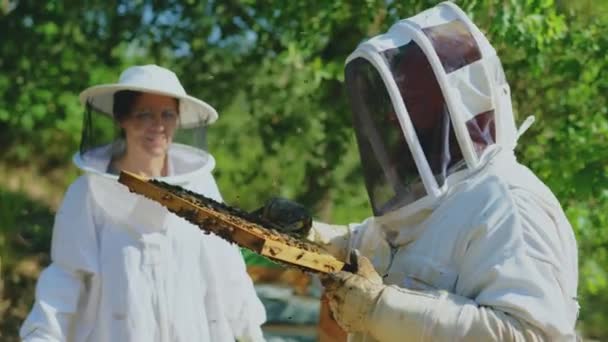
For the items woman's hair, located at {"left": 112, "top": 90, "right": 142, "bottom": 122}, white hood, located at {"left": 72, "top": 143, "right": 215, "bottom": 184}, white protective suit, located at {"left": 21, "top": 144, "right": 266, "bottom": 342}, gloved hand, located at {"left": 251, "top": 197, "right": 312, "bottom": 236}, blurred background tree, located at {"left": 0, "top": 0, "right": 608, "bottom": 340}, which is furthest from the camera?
blurred background tree, located at {"left": 0, "top": 0, "right": 608, "bottom": 340}

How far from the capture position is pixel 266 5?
8086 millimetres

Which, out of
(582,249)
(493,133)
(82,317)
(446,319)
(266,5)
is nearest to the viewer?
(446,319)

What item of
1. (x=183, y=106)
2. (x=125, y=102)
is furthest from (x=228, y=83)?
(x=125, y=102)

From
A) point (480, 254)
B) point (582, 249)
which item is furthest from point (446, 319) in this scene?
point (582, 249)

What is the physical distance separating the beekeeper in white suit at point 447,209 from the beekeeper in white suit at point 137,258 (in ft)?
5.89

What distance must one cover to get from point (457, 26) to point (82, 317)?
238 centimetres

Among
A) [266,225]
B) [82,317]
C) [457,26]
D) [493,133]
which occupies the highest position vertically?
[457,26]

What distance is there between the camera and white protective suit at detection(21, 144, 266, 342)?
480 centimetres

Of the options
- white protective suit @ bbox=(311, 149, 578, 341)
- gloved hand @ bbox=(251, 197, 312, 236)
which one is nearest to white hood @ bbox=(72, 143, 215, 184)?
gloved hand @ bbox=(251, 197, 312, 236)

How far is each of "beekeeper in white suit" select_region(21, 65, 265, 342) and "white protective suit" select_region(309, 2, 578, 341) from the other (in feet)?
5.92

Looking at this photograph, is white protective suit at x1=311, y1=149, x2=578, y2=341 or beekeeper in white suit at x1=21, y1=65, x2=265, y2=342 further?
beekeeper in white suit at x1=21, y1=65, x2=265, y2=342

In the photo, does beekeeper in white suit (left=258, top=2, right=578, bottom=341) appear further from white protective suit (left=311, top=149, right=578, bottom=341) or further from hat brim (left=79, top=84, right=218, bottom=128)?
hat brim (left=79, top=84, right=218, bottom=128)

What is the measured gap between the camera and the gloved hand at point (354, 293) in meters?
2.65

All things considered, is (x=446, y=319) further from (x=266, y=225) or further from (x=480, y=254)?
(x=266, y=225)
